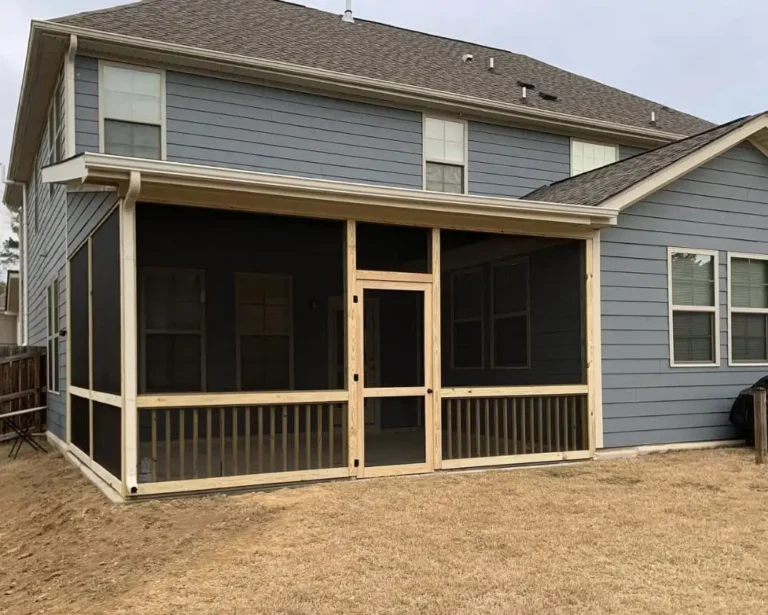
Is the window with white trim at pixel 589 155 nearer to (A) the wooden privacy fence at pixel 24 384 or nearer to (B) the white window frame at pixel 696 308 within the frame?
(B) the white window frame at pixel 696 308

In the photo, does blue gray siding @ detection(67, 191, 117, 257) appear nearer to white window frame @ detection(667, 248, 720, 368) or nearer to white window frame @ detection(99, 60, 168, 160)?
white window frame @ detection(99, 60, 168, 160)

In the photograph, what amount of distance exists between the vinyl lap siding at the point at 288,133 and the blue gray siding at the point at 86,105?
0.85 meters

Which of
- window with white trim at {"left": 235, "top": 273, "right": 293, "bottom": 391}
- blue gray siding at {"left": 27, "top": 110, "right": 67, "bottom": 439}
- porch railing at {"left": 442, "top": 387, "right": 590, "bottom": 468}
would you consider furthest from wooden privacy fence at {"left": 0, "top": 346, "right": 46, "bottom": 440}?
porch railing at {"left": 442, "top": 387, "right": 590, "bottom": 468}

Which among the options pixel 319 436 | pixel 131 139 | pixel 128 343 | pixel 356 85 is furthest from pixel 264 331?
pixel 128 343

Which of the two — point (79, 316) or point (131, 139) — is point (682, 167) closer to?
point (131, 139)

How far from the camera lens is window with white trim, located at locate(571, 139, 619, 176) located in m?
11.2

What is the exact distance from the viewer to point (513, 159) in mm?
10656

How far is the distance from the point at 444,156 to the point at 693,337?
14.3 ft

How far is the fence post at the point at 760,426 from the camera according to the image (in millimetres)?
6852

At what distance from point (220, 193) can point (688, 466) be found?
5127 mm

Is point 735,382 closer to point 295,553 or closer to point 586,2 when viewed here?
point 295,553

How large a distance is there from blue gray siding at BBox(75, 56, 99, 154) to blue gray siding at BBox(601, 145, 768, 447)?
19.5 feet

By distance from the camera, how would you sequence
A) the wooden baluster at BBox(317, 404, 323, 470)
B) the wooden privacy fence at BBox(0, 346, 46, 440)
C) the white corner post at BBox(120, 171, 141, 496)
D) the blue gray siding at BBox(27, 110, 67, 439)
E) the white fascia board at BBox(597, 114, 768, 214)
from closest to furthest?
the white corner post at BBox(120, 171, 141, 496) → the wooden baluster at BBox(317, 404, 323, 470) → the white fascia board at BBox(597, 114, 768, 214) → the blue gray siding at BBox(27, 110, 67, 439) → the wooden privacy fence at BBox(0, 346, 46, 440)

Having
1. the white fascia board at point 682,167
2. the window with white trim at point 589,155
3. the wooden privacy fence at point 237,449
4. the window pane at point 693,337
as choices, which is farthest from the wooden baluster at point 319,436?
the window with white trim at point 589,155
